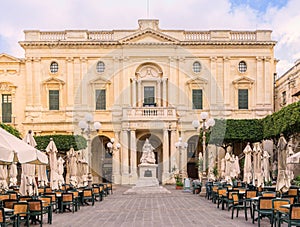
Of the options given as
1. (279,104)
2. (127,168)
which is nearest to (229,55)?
(279,104)

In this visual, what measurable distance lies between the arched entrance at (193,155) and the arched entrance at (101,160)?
7.85 meters

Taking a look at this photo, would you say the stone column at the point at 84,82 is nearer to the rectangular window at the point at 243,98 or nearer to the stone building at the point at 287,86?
the rectangular window at the point at 243,98

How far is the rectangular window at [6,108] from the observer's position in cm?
4738

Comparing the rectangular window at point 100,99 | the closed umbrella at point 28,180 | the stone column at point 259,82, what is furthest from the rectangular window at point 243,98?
the closed umbrella at point 28,180

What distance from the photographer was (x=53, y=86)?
157 feet

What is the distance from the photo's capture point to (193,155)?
48.8 meters

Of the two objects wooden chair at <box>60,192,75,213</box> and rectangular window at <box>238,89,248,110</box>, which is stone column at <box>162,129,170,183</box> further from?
wooden chair at <box>60,192,75,213</box>

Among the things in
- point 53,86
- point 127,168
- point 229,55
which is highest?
point 229,55

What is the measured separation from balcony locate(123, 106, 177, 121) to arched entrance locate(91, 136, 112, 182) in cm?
602

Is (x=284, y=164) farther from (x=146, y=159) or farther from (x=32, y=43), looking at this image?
(x=32, y=43)

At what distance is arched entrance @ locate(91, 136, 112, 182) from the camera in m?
48.2

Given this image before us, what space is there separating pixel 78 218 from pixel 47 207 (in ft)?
6.09

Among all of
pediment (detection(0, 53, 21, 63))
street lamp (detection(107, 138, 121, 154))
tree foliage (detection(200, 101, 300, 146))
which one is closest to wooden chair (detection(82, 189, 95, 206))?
street lamp (detection(107, 138, 121, 154))

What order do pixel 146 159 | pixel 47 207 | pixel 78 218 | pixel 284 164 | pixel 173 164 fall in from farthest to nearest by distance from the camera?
pixel 173 164 → pixel 146 159 → pixel 284 164 → pixel 78 218 → pixel 47 207
